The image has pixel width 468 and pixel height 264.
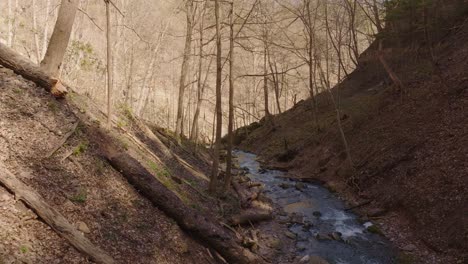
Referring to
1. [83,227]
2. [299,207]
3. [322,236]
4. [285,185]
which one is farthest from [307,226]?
[83,227]

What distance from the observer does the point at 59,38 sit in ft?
27.4

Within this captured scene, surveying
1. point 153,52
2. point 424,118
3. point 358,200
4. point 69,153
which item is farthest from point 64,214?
point 153,52

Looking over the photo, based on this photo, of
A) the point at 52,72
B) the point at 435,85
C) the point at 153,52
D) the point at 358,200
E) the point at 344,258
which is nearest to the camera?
the point at 52,72

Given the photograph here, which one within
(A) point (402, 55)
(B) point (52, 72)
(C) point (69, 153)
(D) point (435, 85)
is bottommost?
(C) point (69, 153)

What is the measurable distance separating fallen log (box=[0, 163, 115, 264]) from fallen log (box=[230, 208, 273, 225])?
19.2ft

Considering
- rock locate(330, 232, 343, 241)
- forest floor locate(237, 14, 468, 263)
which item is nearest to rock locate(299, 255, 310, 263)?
rock locate(330, 232, 343, 241)

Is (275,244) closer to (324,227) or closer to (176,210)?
(324,227)

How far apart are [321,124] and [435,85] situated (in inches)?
359

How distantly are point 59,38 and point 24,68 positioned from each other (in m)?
1.16

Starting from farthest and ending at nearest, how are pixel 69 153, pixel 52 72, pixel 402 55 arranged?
pixel 402 55, pixel 52 72, pixel 69 153

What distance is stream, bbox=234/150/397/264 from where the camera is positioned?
33.0 ft

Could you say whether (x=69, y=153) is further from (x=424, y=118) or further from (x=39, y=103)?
(x=424, y=118)

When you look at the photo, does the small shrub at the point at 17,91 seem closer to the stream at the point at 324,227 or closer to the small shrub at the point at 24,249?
the small shrub at the point at 24,249

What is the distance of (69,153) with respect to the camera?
6957 mm
